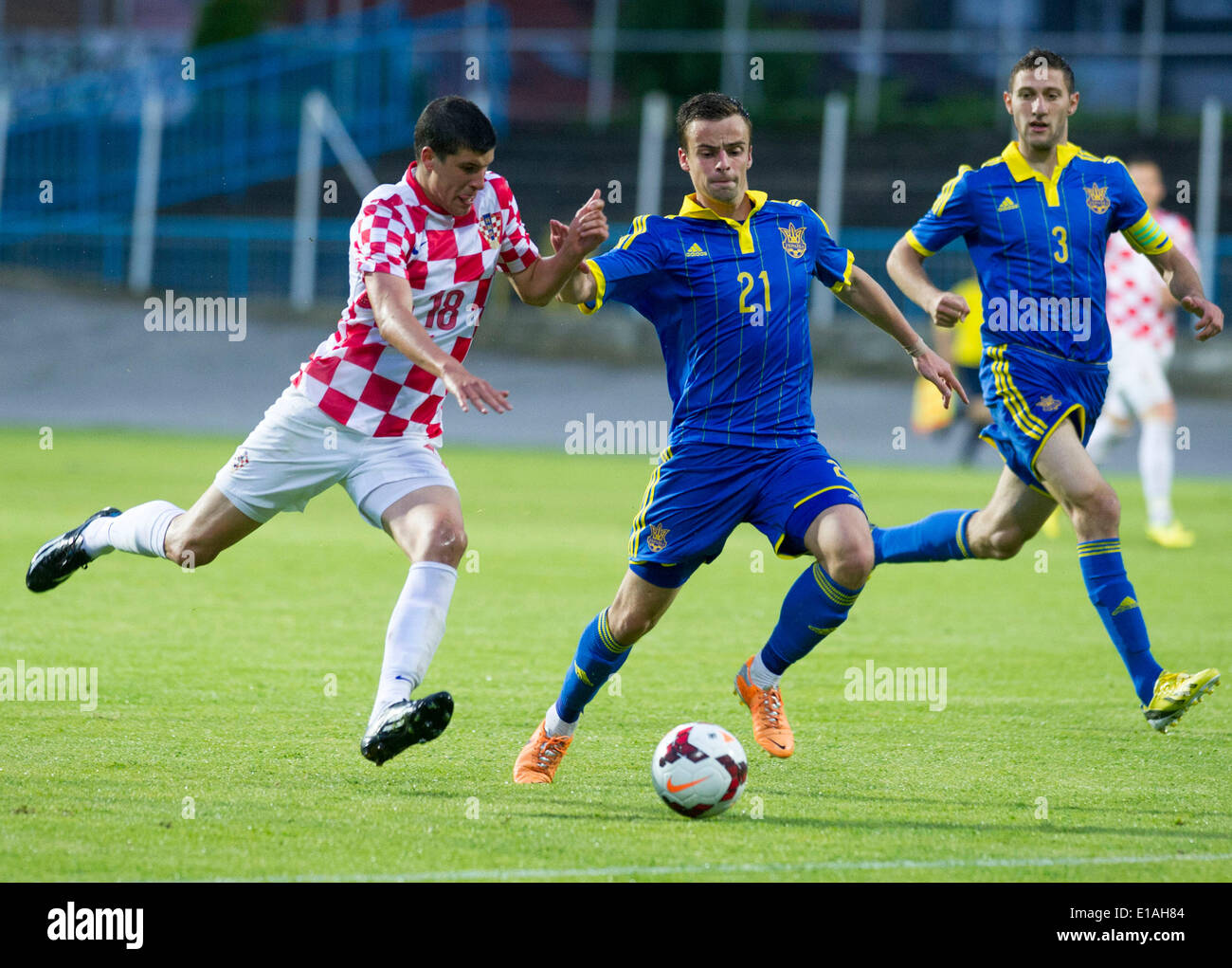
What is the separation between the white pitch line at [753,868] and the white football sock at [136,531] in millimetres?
2497

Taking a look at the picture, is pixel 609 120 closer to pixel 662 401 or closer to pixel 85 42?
pixel 662 401

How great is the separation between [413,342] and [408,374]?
1.90ft

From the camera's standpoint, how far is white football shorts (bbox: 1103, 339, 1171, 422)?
11.8 meters

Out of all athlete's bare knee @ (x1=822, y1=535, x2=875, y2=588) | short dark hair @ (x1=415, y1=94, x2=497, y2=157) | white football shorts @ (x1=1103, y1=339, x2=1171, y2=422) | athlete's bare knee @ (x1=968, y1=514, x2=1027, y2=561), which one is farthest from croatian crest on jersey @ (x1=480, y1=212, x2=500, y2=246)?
white football shorts @ (x1=1103, y1=339, x2=1171, y2=422)

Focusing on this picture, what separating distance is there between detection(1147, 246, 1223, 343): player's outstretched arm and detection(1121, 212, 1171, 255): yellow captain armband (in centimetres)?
3

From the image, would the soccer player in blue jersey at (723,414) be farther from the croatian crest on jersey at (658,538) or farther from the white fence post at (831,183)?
the white fence post at (831,183)

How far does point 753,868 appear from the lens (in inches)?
169

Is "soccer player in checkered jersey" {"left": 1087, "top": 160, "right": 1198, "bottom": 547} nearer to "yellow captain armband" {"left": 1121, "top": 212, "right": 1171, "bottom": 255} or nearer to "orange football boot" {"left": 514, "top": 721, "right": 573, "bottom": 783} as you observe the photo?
"yellow captain armband" {"left": 1121, "top": 212, "right": 1171, "bottom": 255}

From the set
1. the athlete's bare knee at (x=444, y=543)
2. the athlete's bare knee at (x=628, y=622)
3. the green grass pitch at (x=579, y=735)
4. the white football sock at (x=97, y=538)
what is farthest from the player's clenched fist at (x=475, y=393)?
the white football sock at (x=97, y=538)

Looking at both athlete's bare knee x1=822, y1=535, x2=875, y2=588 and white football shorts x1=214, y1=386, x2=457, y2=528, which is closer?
athlete's bare knee x1=822, y1=535, x2=875, y2=588

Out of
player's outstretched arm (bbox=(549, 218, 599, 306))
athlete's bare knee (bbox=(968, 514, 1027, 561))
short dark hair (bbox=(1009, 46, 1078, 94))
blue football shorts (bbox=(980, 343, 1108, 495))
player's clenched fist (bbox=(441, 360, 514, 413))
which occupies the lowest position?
athlete's bare knee (bbox=(968, 514, 1027, 561))

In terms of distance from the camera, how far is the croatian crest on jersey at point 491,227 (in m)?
5.69

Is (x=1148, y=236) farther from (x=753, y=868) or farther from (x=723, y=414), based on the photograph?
(x=753, y=868)

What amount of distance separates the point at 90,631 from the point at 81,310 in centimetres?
1958
